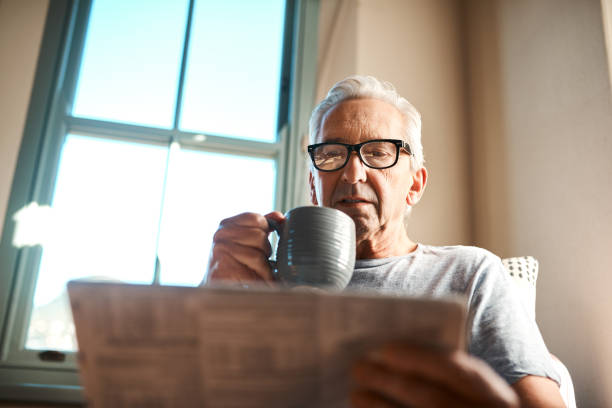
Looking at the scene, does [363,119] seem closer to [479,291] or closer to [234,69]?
[479,291]

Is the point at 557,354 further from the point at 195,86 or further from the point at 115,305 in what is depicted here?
the point at 195,86

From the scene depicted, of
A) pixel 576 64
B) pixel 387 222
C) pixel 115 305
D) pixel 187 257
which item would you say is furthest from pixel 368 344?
pixel 187 257

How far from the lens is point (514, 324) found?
0.93 metres

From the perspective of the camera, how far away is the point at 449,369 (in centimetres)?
40

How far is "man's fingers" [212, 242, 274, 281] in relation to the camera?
779 mm

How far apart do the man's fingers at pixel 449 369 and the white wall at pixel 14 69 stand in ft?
6.03

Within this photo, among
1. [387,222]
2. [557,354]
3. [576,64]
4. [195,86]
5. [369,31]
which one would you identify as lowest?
[557,354]

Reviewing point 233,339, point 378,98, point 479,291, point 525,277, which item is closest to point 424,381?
point 233,339

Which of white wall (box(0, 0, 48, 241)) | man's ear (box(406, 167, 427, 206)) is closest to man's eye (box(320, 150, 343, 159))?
man's ear (box(406, 167, 427, 206))

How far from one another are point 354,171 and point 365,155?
7 centimetres

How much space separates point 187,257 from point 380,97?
1072 mm

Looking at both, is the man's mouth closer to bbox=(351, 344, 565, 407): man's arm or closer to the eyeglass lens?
the eyeglass lens

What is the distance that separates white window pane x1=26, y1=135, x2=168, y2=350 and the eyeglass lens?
1050mm

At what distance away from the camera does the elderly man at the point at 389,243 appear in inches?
31.1
